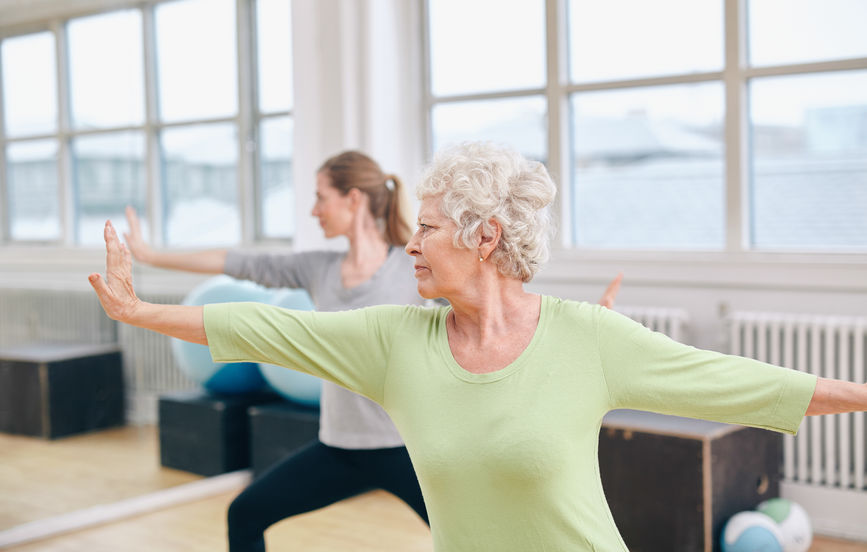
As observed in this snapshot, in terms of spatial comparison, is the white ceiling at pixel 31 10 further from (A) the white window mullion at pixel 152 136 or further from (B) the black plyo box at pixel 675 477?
(B) the black plyo box at pixel 675 477

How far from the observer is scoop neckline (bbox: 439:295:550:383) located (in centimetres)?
144

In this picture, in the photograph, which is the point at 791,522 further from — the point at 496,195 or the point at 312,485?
the point at 496,195

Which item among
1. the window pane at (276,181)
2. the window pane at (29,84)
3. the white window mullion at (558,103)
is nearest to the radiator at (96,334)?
the window pane at (29,84)

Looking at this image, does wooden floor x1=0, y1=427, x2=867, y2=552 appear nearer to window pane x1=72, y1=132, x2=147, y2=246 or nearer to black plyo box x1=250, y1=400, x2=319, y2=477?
black plyo box x1=250, y1=400, x2=319, y2=477

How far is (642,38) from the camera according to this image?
4.05 m

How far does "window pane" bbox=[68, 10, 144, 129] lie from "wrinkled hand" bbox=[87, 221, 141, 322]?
2544mm

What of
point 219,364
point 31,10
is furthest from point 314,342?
point 219,364

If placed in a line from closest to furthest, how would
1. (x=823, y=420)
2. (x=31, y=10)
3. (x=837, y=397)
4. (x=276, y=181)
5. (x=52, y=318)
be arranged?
1. (x=837, y=397)
2. (x=823, y=420)
3. (x=31, y=10)
4. (x=52, y=318)
5. (x=276, y=181)

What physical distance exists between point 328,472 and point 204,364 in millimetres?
2077

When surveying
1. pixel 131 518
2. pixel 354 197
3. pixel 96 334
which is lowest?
pixel 131 518

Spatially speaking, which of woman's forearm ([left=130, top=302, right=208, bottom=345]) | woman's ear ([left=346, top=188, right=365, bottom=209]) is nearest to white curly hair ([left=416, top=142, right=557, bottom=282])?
woman's forearm ([left=130, top=302, right=208, bottom=345])

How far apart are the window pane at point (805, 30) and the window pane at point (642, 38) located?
157mm

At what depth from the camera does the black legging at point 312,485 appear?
223 centimetres

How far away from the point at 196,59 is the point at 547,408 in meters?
3.52
